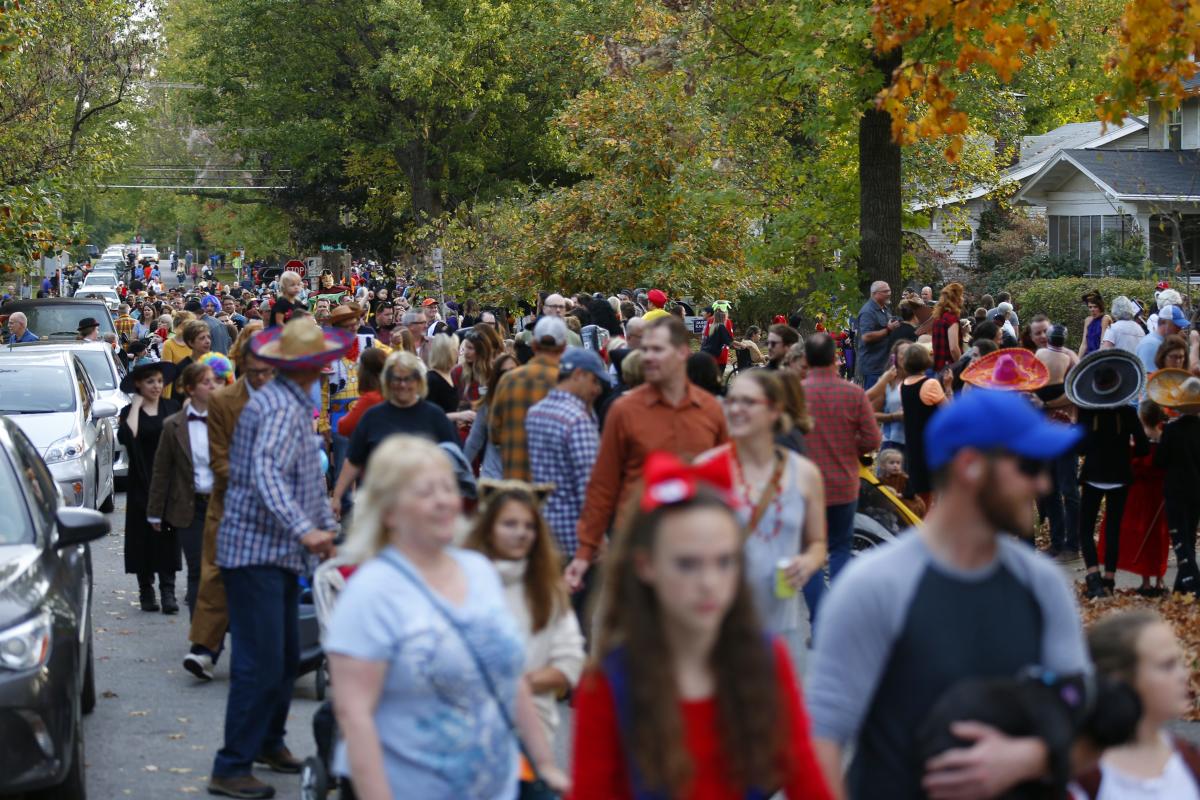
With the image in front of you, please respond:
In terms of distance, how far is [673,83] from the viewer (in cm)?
2450

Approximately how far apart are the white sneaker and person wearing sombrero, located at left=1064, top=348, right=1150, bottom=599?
607 centimetres

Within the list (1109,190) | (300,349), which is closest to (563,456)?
(300,349)

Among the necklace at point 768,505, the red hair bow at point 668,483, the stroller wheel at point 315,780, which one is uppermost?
the red hair bow at point 668,483

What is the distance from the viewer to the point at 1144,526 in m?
11.9

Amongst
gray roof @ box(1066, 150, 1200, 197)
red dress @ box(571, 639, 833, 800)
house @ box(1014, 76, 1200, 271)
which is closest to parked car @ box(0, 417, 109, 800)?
red dress @ box(571, 639, 833, 800)

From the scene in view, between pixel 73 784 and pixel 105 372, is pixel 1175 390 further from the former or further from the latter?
pixel 105 372

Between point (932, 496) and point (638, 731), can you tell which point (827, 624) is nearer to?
point (638, 731)

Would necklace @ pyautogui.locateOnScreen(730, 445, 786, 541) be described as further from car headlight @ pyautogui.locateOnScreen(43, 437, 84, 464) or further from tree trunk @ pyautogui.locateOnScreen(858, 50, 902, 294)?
tree trunk @ pyautogui.locateOnScreen(858, 50, 902, 294)

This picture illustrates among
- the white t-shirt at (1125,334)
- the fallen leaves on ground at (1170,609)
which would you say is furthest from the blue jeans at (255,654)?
the white t-shirt at (1125,334)

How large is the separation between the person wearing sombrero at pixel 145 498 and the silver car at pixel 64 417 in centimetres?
227

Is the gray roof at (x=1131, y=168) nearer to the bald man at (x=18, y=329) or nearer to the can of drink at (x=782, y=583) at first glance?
the bald man at (x=18, y=329)

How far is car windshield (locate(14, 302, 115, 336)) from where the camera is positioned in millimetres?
24359

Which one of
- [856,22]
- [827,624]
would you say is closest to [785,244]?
[856,22]

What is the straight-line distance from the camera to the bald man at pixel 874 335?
56.3 feet
